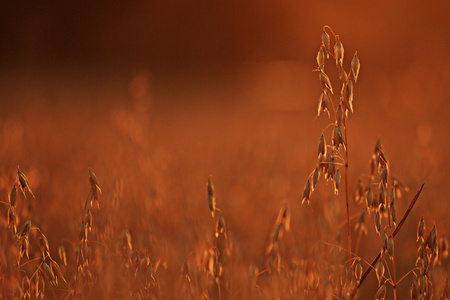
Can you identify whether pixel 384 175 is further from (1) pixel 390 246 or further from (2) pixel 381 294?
(2) pixel 381 294

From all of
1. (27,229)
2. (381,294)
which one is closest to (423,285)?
(381,294)

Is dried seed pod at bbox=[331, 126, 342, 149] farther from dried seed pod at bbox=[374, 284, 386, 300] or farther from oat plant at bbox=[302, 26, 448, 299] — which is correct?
dried seed pod at bbox=[374, 284, 386, 300]

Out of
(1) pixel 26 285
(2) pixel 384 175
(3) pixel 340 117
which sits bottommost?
(1) pixel 26 285

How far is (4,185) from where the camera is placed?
180 cm

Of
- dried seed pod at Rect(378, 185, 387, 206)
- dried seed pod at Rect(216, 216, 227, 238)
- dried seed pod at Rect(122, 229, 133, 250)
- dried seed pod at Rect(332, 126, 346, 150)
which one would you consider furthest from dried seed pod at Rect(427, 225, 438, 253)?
dried seed pod at Rect(122, 229, 133, 250)

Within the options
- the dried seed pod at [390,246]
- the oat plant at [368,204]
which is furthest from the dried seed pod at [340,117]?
the dried seed pod at [390,246]

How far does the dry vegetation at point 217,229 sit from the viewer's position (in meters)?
1.23

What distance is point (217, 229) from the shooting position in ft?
4.12

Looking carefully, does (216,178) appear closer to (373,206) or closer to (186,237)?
(186,237)

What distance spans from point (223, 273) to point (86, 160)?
6.45 ft

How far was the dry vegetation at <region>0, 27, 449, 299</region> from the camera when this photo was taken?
4.05 ft

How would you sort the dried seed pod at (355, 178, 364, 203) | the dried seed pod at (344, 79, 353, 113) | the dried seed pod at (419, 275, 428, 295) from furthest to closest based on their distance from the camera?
the dried seed pod at (355, 178, 364, 203)
the dried seed pod at (344, 79, 353, 113)
the dried seed pod at (419, 275, 428, 295)

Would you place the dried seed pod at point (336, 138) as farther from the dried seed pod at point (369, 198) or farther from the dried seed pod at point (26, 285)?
the dried seed pod at point (26, 285)

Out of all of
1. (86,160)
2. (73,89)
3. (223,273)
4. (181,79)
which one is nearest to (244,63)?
(181,79)
